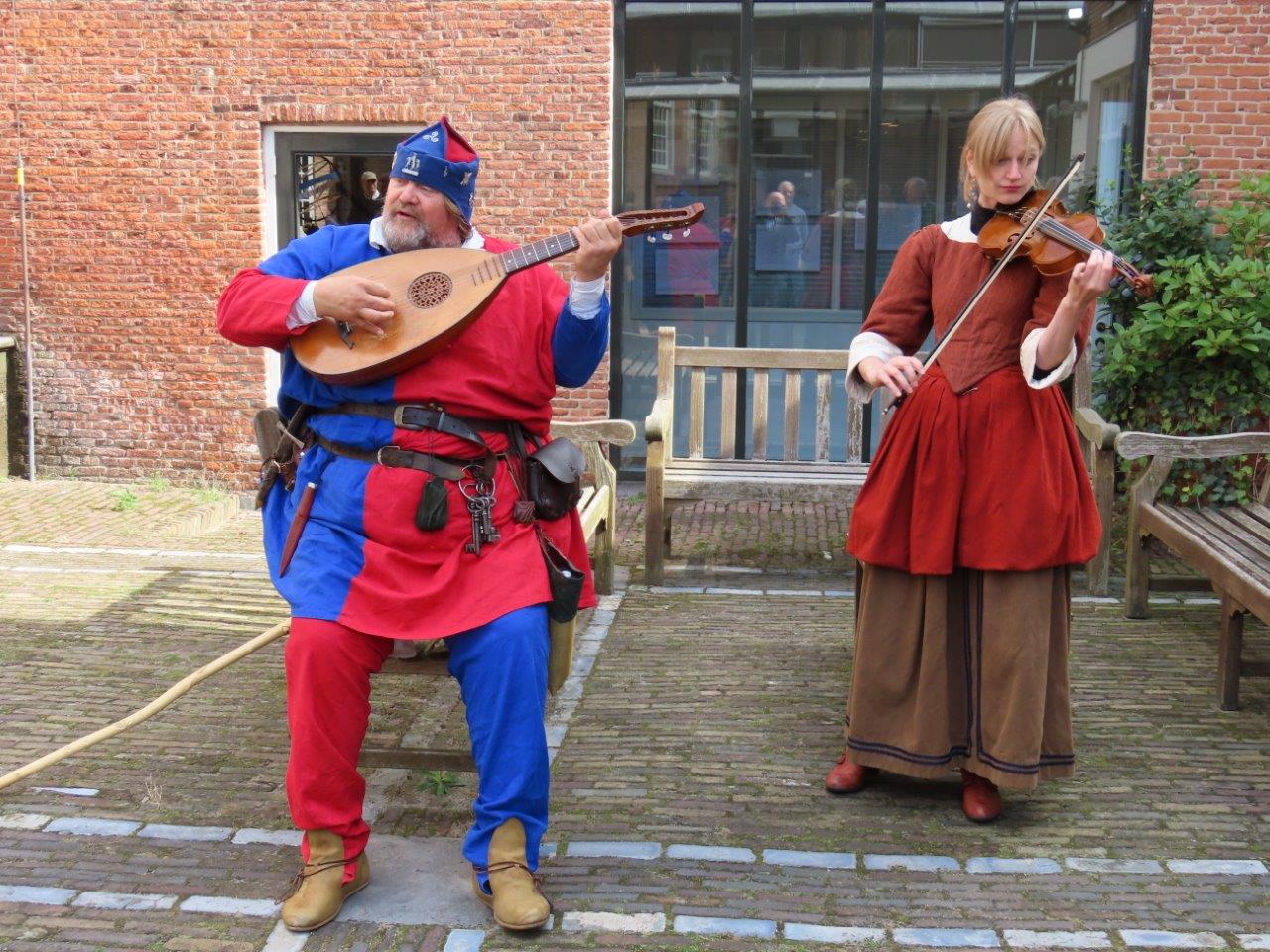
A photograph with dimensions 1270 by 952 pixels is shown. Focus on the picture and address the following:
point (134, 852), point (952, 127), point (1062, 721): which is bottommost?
point (134, 852)

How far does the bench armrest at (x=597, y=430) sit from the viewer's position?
6523mm

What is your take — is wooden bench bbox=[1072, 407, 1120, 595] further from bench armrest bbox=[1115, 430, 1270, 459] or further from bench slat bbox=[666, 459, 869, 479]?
bench slat bbox=[666, 459, 869, 479]

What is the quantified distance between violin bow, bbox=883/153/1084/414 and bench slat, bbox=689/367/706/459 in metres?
3.22

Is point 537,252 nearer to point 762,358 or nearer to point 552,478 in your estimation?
point 552,478

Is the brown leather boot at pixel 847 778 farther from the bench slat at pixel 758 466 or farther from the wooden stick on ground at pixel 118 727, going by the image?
the bench slat at pixel 758 466

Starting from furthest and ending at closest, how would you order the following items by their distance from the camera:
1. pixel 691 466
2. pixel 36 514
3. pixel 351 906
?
pixel 36 514 < pixel 691 466 < pixel 351 906

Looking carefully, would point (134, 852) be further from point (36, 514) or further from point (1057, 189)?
point (36, 514)

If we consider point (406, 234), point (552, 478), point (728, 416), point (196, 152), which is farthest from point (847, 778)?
point (196, 152)

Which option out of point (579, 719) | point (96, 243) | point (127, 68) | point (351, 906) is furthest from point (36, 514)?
→ point (351, 906)

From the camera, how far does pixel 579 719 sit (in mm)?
4875

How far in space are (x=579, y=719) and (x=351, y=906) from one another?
4.97ft

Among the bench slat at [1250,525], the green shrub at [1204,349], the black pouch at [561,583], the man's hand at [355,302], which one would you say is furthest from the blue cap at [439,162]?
the green shrub at [1204,349]

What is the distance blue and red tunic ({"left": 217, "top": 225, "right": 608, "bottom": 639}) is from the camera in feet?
11.4

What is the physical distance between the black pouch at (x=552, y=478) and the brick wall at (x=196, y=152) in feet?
16.7
